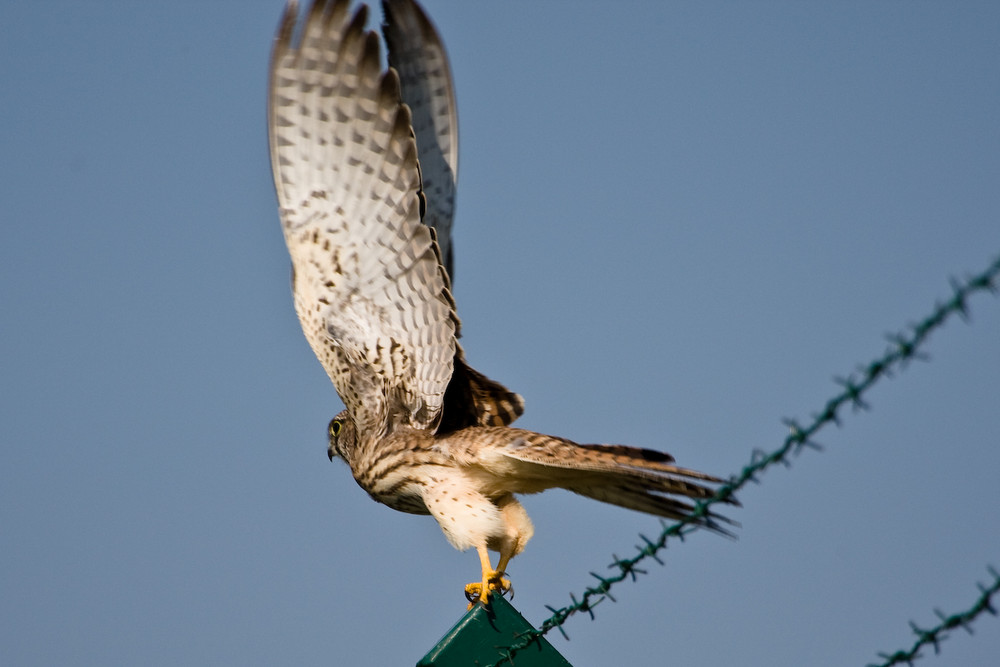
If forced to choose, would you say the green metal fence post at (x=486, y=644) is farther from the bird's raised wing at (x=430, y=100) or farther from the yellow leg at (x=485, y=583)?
the bird's raised wing at (x=430, y=100)

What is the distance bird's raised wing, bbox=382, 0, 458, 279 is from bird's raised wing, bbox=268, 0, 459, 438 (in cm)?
123

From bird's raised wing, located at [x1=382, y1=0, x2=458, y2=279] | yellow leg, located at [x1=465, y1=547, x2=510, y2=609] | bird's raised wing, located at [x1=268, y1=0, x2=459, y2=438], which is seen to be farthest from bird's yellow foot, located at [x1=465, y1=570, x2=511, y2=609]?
bird's raised wing, located at [x1=382, y1=0, x2=458, y2=279]

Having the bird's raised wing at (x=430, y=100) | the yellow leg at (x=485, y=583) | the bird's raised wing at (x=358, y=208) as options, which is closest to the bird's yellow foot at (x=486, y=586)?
the yellow leg at (x=485, y=583)

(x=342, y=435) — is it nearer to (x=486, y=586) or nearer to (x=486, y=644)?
(x=486, y=586)

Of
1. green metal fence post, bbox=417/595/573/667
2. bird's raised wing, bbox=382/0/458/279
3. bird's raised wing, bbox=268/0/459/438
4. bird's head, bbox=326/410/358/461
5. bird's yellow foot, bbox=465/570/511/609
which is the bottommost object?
green metal fence post, bbox=417/595/573/667

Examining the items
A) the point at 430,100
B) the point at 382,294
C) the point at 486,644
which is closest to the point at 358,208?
the point at 382,294

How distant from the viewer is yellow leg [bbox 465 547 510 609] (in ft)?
15.3

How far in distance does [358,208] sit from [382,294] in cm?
42

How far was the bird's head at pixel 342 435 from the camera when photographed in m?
5.91

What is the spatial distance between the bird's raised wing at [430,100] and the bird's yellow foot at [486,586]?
7.05 feet

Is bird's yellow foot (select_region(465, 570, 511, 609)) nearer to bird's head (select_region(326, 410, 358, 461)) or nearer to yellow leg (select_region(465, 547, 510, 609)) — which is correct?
yellow leg (select_region(465, 547, 510, 609))

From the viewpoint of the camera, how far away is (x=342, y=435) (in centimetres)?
604

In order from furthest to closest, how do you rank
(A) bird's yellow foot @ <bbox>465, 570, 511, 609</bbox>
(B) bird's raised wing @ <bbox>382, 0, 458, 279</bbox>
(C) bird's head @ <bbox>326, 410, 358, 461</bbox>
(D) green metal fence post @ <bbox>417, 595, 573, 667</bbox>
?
(B) bird's raised wing @ <bbox>382, 0, 458, 279</bbox> < (C) bird's head @ <bbox>326, 410, 358, 461</bbox> < (A) bird's yellow foot @ <bbox>465, 570, 511, 609</bbox> < (D) green metal fence post @ <bbox>417, 595, 573, 667</bbox>

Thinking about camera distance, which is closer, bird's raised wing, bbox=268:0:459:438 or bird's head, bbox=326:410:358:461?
bird's raised wing, bbox=268:0:459:438
